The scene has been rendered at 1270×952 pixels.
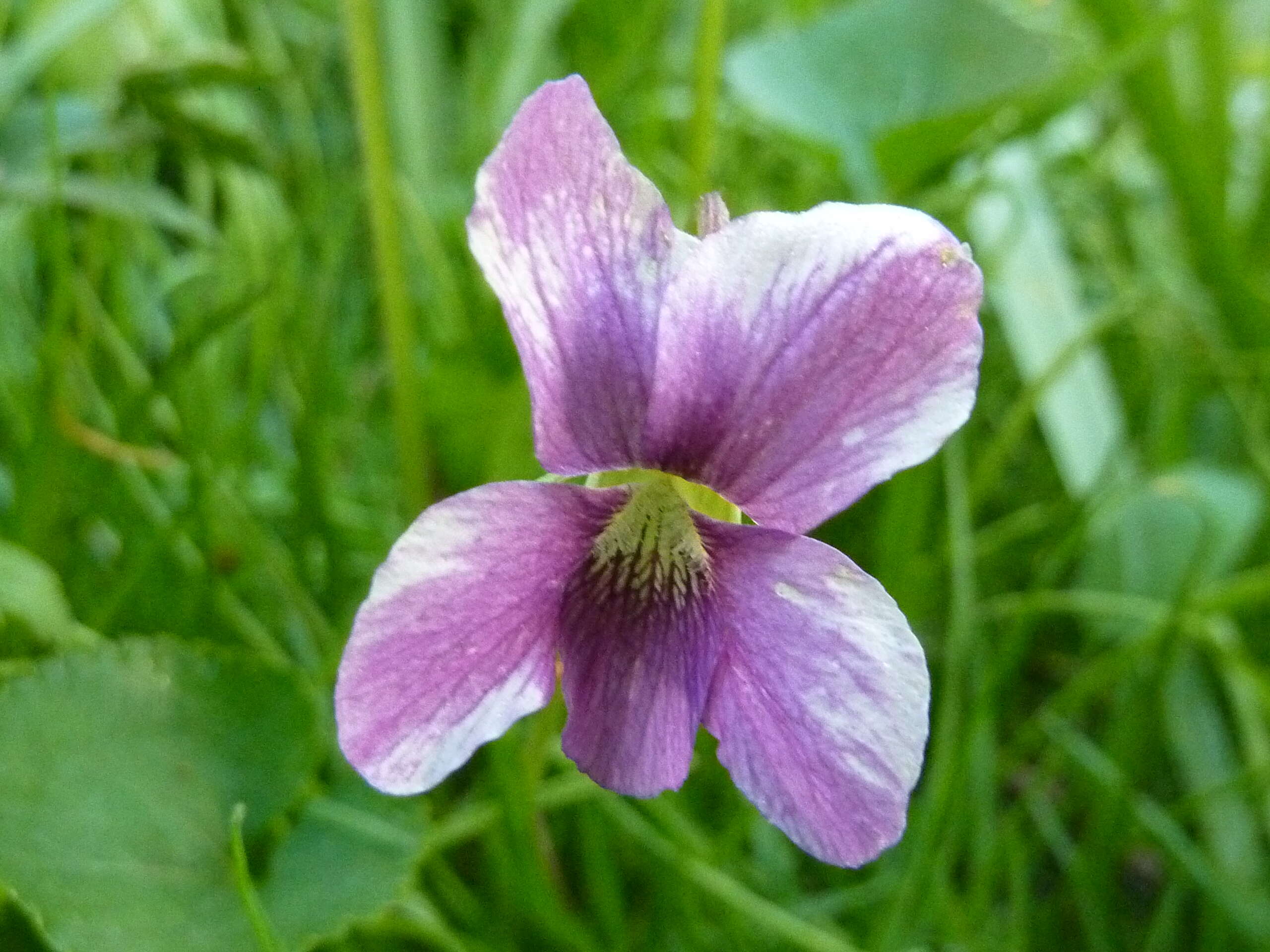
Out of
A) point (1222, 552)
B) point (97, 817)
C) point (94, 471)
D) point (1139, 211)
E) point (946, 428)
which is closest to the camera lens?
point (946, 428)

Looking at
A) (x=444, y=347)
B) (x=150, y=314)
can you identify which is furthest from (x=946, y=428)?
(x=150, y=314)

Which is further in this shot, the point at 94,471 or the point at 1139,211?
the point at 1139,211

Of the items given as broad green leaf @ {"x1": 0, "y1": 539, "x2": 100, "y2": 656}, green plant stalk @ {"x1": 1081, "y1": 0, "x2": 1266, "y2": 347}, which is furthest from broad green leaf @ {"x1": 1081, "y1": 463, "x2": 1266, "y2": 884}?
broad green leaf @ {"x1": 0, "y1": 539, "x2": 100, "y2": 656}

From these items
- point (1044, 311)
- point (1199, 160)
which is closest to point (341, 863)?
point (1044, 311)

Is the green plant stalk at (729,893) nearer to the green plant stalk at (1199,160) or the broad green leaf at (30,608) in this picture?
the broad green leaf at (30,608)

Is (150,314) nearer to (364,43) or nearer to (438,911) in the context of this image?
(364,43)
